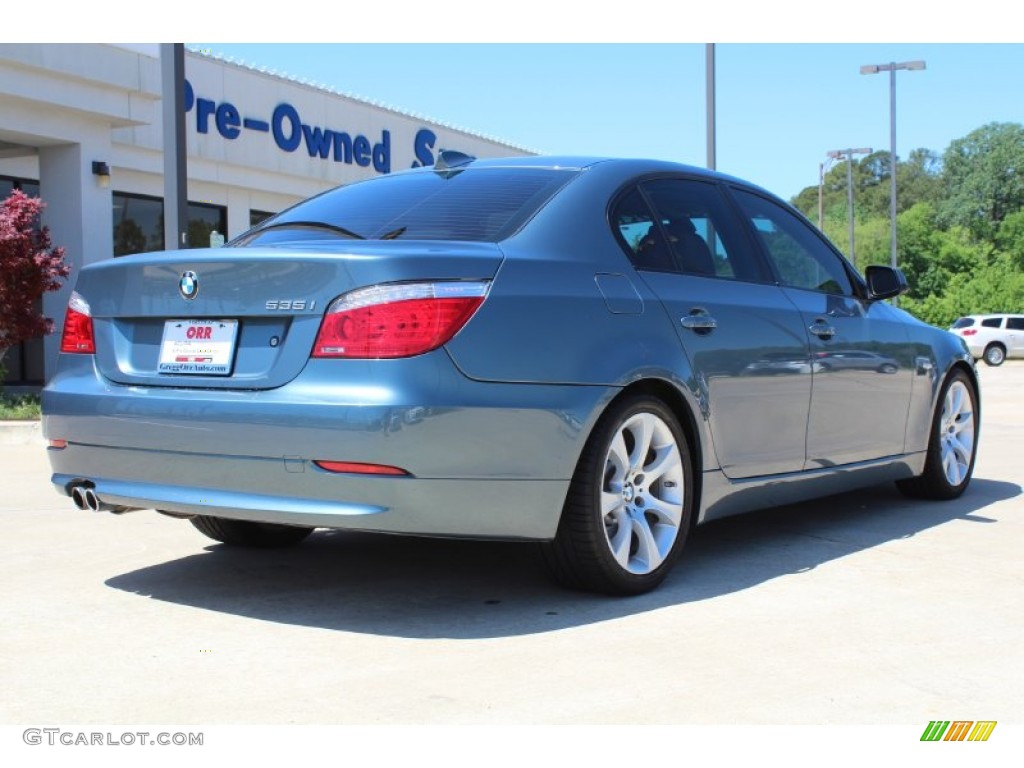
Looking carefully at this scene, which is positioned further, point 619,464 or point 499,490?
point 619,464

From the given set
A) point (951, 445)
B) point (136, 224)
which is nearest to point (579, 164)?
point (951, 445)

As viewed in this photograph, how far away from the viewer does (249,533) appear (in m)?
5.20

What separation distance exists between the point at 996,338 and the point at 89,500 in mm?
36572

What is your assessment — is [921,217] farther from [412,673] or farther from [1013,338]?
[412,673]

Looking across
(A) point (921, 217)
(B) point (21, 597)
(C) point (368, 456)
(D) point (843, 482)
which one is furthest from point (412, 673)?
(A) point (921, 217)

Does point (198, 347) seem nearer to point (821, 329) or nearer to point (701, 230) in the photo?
point (701, 230)

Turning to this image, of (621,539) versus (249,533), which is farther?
(249,533)

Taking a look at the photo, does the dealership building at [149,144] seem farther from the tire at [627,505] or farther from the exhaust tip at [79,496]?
the tire at [627,505]

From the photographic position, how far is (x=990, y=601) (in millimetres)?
4328

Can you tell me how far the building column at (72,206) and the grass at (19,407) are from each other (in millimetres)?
2559

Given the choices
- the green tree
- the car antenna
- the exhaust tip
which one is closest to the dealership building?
the car antenna

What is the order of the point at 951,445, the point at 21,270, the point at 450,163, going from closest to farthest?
A: the point at 450,163 → the point at 951,445 → the point at 21,270

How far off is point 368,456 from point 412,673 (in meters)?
0.64

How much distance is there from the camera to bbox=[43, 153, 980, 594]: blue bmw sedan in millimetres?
3703
